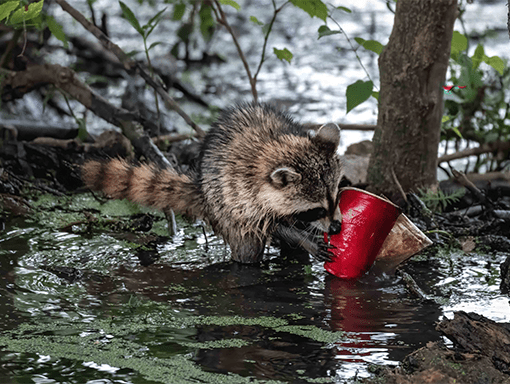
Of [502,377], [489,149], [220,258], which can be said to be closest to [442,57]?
[489,149]

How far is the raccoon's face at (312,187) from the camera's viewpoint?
3.83 metres

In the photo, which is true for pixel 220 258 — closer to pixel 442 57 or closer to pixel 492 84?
pixel 442 57

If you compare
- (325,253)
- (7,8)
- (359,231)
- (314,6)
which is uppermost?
(314,6)

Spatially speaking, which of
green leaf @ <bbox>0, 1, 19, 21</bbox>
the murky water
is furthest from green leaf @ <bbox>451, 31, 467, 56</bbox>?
green leaf @ <bbox>0, 1, 19, 21</bbox>

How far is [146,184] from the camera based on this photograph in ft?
14.7

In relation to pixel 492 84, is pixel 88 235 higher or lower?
lower

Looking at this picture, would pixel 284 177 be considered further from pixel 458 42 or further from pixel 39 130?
pixel 39 130

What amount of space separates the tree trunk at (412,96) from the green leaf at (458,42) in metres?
0.16

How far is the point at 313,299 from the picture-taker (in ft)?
11.7

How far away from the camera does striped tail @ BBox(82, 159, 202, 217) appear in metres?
4.41

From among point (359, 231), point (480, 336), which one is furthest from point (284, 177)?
point (480, 336)

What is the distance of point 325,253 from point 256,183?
58 centimetres

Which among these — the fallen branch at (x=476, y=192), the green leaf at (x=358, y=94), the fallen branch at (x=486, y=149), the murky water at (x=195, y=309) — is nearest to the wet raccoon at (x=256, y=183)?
the murky water at (x=195, y=309)

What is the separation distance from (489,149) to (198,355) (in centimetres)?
387
